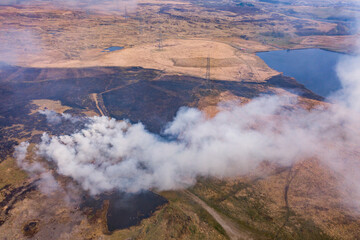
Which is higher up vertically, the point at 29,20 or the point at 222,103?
the point at 29,20

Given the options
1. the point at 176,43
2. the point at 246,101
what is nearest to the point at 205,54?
the point at 176,43

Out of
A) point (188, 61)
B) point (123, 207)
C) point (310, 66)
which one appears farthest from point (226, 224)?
point (310, 66)

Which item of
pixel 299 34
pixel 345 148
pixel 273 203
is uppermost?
pixel 299 34

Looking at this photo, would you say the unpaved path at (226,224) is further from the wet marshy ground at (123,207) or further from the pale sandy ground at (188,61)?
the pale sandy ground at (188,61)

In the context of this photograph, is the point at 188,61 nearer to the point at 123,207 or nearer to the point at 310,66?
the point at 310,66

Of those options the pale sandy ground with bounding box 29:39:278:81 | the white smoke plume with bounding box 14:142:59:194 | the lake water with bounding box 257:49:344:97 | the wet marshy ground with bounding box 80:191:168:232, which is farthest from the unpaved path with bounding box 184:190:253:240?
the lake water with bounding box 257:49:344:97

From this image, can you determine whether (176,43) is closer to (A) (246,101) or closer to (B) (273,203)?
(A) (246,101)

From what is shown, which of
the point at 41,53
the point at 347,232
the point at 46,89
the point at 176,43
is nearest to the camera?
the point at 347,232
